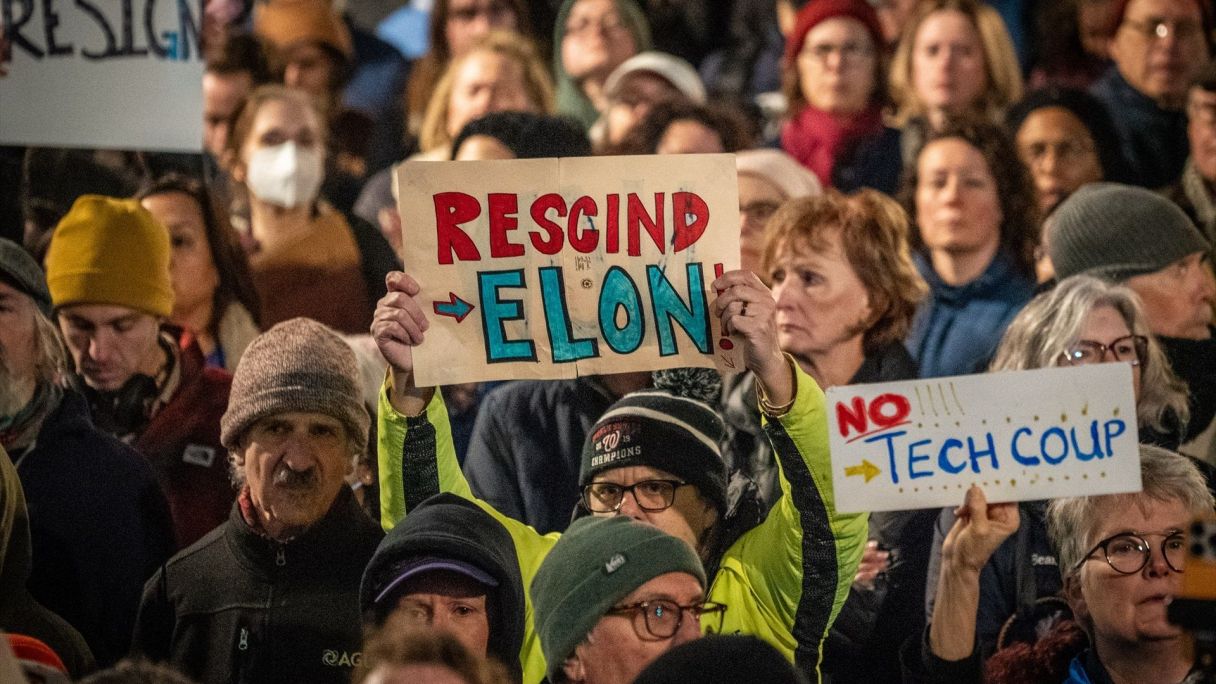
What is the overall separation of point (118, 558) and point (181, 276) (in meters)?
1.08

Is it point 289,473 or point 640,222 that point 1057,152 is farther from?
point 289,473

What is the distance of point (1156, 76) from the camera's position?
244 inches

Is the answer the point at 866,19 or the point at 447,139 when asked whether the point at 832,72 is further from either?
the point at 447,139

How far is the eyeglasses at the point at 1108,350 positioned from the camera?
4227 mm

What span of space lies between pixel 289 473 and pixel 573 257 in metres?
0.77

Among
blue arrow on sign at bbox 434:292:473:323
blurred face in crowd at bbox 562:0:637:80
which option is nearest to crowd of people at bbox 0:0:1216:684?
blue arrow on sign at bbox 434:292:473:323

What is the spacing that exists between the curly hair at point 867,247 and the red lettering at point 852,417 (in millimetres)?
776

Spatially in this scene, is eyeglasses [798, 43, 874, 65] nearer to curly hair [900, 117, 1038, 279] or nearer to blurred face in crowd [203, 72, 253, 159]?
curly hair [900, 117, 1038, 279]

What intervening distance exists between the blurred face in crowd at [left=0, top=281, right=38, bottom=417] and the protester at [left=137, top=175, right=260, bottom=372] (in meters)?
0.68

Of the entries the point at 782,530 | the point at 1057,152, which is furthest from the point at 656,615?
the point at 1057,152

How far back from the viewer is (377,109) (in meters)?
7.07

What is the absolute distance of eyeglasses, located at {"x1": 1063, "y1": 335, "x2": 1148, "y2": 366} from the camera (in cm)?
423

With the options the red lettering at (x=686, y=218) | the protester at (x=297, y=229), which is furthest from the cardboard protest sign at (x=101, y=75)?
the red lettering at (x=686, y=218)

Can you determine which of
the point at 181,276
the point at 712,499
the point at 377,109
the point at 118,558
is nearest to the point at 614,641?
the point at 712,499
